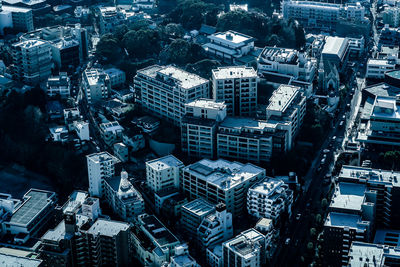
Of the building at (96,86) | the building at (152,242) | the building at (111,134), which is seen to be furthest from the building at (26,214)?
the building at (96,86)

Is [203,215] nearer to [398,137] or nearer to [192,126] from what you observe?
[192,126]

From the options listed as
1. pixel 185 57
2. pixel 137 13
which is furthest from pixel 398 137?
pixel 137 13

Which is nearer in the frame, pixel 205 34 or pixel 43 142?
pixel 43 142

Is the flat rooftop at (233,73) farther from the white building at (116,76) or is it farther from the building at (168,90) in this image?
the white building at (116,76)

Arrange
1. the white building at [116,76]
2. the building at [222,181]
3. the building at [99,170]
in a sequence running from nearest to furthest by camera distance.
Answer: the building at [222,181] → the building at [99,170] → the white building at [116,76]

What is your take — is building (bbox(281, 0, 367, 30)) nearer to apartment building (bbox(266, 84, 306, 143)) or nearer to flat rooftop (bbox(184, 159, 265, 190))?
apartment building (bbox(266, 84, 306, 143))

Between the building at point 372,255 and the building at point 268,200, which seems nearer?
the building at point 372,255
